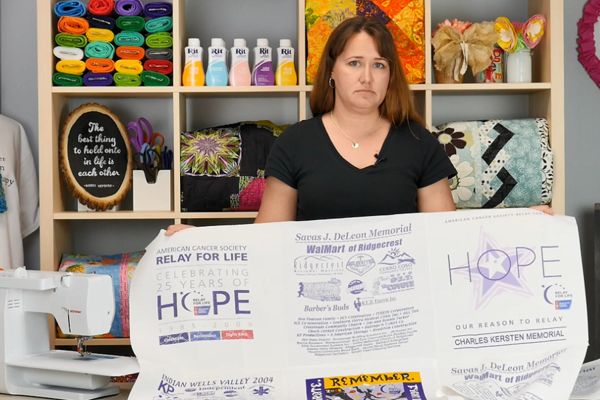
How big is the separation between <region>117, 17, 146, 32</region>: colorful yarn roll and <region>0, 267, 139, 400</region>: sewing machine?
1.20 metres

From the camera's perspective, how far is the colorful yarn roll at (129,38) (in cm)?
255

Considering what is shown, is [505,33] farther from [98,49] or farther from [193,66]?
[98,49]

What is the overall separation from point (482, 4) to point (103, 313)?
7.08 feet

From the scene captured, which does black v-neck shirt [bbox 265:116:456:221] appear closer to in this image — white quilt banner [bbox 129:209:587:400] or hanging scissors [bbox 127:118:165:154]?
white quilt banner [bbox 129:209:587:400]

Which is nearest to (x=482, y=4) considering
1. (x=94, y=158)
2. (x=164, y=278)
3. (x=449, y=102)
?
(x=449, y=102)

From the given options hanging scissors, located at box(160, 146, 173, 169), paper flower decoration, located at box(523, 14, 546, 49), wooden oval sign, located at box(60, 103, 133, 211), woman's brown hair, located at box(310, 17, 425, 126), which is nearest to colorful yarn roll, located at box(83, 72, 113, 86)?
wooden oval sign, located at box(60, 103, 133, 211)

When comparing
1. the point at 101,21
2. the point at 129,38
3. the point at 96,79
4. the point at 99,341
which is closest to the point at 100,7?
the point at 101,21

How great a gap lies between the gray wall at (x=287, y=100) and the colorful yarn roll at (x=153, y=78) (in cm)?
33

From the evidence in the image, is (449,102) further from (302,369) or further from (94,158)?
(302,369)

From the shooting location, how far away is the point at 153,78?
2.55 metres

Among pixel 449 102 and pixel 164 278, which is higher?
pixel 449 102

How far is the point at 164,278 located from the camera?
165 cm

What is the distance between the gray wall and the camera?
2.90m

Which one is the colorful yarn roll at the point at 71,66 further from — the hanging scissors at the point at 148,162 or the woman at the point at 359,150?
the woman at the point at 359,150
